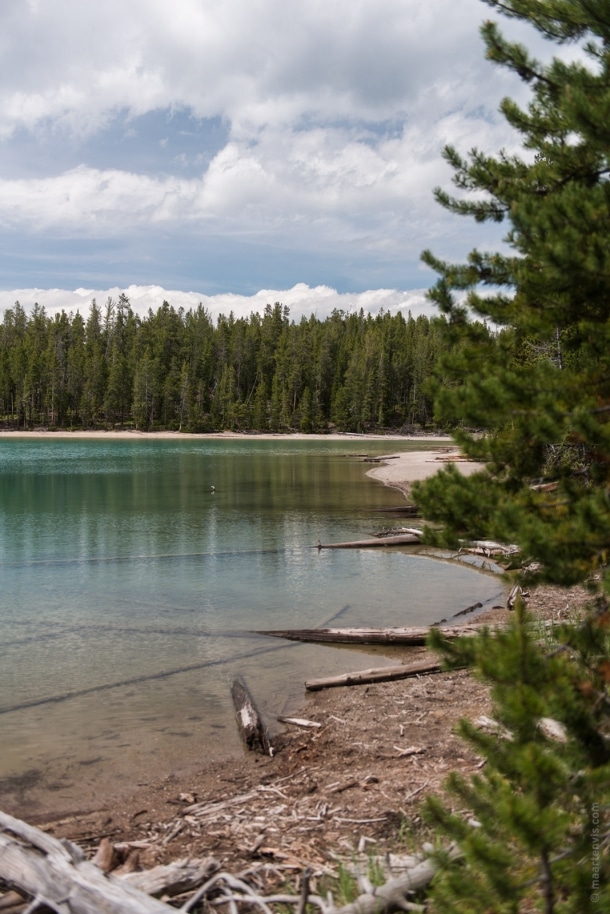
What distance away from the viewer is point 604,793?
367 centimetres

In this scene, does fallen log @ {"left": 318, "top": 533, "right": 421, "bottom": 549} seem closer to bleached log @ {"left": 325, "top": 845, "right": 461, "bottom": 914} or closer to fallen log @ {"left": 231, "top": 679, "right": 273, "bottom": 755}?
fallen log @ {"left": 231, "top": 679, "right": 273, "bottom": 755}

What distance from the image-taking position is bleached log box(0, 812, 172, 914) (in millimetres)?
4438

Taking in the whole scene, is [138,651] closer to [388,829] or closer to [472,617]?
[472,617]

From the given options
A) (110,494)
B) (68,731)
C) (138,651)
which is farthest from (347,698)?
(110,494)

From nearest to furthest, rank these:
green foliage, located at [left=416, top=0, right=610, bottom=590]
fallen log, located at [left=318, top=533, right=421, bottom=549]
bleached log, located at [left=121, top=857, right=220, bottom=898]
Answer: green foliage, located at [left=416, top=0, right=610, bottom=590], bleached log, located at [left=121, top=857, right=220, bottom=898], fallen log, located at [left=318, top=533, right=421, bottom=549]

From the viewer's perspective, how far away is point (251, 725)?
8.98 m

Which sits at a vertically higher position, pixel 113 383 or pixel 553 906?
pixel 113 383

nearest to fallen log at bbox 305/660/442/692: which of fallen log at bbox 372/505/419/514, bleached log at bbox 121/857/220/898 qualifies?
bleached log at bbox 121/857/220/898

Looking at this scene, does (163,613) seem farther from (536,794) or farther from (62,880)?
(536,794)

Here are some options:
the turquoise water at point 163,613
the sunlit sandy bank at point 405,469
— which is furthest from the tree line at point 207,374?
the turquoise water at point 163,613

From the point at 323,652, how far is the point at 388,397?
124096 mm

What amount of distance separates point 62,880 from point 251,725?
14.4ft

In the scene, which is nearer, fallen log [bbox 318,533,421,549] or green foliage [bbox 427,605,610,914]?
green foliage [bbox 427,605,610,914]

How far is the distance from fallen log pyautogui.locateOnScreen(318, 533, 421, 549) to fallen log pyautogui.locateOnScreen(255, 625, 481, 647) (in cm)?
949
